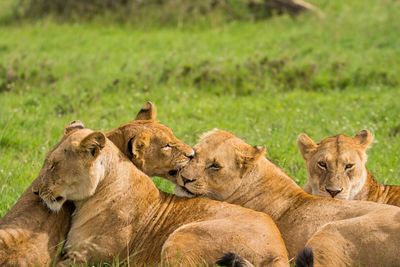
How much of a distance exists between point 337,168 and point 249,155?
0.67m

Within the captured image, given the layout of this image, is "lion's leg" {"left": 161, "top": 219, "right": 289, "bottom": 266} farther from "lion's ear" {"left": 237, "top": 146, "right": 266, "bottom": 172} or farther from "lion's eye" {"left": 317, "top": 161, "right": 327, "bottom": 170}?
"lion's eye" {"left": 317, "top": 161, "right": 327, "bottom": 170}

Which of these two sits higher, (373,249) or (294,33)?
(373,249)

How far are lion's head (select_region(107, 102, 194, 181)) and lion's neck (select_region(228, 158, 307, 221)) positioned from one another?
1.34 feet

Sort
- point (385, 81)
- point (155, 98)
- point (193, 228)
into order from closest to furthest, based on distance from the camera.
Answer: point (193, 228) < point (155, 98) < point (385, 81)

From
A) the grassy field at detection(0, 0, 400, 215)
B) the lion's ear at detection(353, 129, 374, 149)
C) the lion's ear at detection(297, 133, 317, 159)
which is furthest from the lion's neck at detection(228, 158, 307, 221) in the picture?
the grassy field at detection(0, 0, 400, 215)

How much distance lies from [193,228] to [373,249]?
103cm

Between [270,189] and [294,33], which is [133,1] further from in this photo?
[270,189]

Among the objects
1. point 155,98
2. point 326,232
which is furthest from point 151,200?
point 155,98

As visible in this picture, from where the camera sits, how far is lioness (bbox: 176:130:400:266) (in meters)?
5.52

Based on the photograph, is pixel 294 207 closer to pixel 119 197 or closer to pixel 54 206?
pixel 119 197

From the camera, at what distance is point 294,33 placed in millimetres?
15789

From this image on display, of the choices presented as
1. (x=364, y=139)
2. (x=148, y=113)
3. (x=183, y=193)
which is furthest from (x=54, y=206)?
(x=364, y=139)

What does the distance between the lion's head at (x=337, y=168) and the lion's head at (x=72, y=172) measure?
1584 millimetres

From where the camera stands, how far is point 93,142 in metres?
6.02
